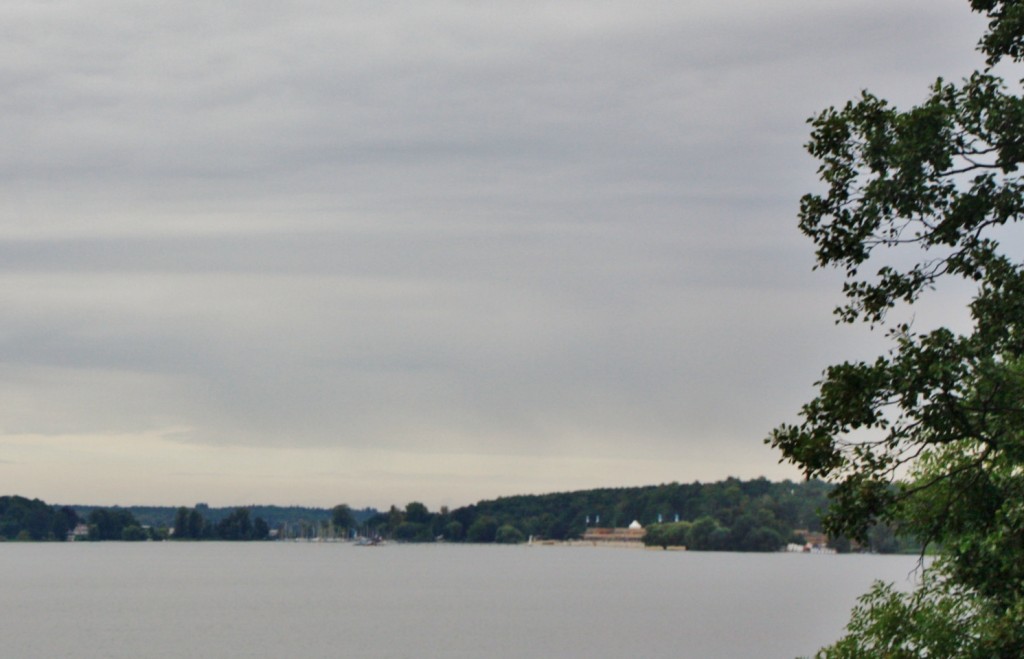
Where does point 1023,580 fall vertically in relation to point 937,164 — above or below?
below

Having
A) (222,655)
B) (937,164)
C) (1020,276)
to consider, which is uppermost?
(937,164)

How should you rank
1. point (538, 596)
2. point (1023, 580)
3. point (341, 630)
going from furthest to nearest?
point (538, 596) < point (341, 630) < point (1023, 580)

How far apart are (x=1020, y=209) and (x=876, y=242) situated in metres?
1.66

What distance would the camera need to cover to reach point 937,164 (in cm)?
1695

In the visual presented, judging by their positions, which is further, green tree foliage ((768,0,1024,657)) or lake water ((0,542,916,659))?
lake water ((0,542,916,659))

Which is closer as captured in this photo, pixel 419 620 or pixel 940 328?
pixel 940 328

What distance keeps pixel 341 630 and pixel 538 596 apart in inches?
2265

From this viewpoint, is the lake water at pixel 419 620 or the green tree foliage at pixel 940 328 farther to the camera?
the lake water at pixel 419 620

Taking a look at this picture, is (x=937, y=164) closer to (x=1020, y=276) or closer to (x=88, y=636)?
(x=1020, y=276)

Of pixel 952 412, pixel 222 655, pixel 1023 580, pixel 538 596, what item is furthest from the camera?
pixel 538 596

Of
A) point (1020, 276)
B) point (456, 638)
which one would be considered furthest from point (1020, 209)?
point (456, 638)

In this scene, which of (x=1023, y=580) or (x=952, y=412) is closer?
(x=952, y=412)

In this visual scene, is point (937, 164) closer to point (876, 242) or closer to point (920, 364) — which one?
point (876, 242)

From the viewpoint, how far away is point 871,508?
16766mm
